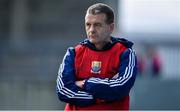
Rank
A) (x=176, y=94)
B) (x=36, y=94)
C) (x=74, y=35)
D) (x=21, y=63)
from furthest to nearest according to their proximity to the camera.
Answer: (x=74, y=35) → (x=21, y=63) → (x=176, y=94) → (x=36, y=94)

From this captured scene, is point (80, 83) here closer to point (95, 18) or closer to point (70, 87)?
point (70, 87)

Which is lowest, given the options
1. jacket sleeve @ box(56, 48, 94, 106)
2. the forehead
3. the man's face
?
jacket sleeve @ box(56, 48, 94, 106)

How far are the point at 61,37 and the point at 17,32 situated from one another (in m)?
1.55

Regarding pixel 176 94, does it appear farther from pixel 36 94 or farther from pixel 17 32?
pixel 17 32

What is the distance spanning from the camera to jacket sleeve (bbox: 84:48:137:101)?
6301 millimetres

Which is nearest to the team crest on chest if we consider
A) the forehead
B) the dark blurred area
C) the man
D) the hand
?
the man

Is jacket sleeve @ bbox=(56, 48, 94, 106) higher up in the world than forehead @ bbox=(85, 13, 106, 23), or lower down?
lower down

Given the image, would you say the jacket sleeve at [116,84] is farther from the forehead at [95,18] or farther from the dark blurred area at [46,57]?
the dark blurred area at [46,57]

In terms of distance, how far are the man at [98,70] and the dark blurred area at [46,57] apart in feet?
25.3

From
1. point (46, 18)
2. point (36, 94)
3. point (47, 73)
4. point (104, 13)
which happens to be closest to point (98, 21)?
point (104, 13)

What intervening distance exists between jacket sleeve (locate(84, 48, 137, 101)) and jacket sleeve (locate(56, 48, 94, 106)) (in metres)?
0.07

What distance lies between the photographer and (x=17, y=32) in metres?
29.5

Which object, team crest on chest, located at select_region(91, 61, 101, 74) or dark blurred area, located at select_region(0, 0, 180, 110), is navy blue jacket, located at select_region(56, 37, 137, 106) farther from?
dark blurred area, located at select_region(0, 0, 180, 110)

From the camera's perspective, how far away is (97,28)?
634 cm
